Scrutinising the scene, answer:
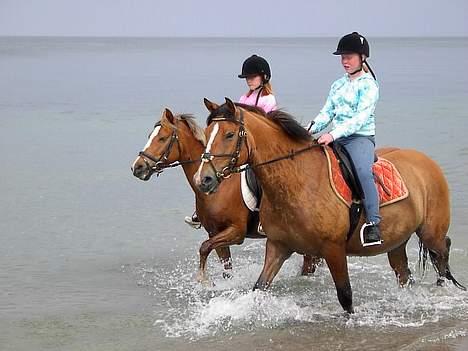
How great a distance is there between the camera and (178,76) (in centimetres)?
5138

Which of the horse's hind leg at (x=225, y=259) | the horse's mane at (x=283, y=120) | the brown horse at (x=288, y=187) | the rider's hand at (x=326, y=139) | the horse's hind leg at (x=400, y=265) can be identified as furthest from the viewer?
the horse's hind leg at (x=225, y=259)

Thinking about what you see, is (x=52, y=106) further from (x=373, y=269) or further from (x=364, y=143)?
(x=364, y=143)

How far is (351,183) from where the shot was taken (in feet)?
Result: 24.7

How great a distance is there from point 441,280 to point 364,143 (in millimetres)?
2008

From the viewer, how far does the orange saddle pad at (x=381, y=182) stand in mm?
7430

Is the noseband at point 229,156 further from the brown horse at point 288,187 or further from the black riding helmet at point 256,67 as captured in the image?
the black riding helmet at point 256,67

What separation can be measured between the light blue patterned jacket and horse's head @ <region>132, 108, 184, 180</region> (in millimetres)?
1931

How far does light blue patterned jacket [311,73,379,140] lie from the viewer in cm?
751

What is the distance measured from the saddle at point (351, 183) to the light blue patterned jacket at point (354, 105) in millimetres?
185

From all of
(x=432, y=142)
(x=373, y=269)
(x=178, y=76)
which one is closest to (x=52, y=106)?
(x=432, y=142)

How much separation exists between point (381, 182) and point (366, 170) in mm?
339

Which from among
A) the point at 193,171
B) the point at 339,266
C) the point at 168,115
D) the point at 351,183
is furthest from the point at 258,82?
the point at 339,266

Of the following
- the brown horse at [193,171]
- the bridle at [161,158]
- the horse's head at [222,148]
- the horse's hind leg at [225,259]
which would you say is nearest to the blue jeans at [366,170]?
the horse's head at [222,148]

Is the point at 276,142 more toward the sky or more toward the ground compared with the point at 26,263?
more toward the sky
